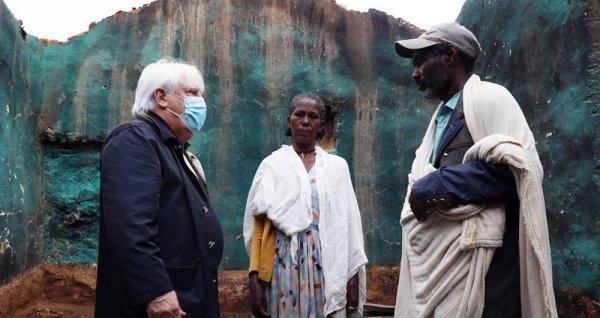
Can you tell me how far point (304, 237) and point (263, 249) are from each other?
0.24m

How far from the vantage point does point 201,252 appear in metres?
2.18

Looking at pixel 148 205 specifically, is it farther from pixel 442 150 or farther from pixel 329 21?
pixel 329 21

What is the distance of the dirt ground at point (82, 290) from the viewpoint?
5.38m

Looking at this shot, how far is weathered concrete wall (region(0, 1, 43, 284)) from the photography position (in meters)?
4.68

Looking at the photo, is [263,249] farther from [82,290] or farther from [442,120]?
[82,290]

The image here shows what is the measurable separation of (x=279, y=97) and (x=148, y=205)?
415 centimetres

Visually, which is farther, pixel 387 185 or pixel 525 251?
pixel 387 185

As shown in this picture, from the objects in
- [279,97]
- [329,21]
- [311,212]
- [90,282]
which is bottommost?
[90,282]

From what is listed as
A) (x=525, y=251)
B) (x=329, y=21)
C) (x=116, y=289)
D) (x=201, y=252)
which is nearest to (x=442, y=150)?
(x=525, y=251)

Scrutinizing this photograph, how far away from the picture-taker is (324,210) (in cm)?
334

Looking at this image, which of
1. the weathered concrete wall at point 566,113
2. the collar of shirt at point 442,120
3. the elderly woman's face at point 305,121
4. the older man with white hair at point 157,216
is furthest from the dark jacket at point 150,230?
the weathered concrete wall at point 566,113

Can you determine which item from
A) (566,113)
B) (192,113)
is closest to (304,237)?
(192,113)

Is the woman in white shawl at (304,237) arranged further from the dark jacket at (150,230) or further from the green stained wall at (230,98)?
the green stained wall at (230,98)

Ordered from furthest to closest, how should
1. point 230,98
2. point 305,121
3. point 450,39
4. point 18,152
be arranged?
point 230,98 < point 18,152 < point 305,121 < point 450,39
